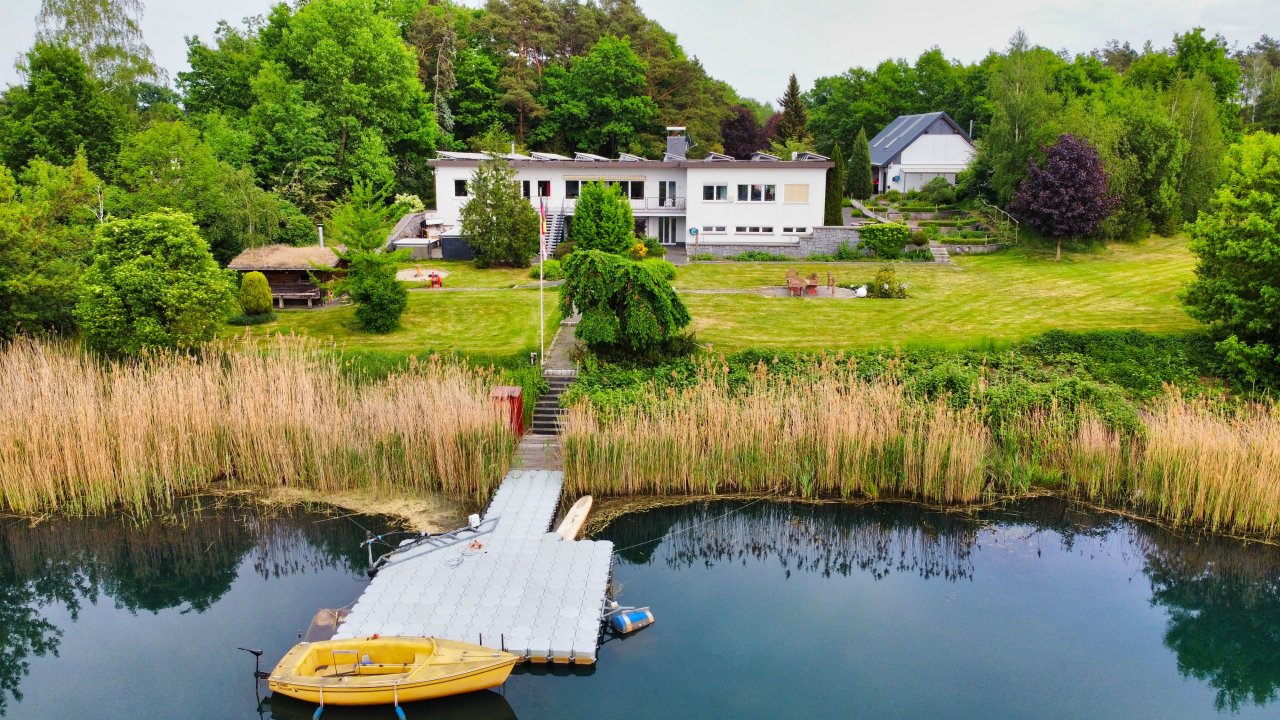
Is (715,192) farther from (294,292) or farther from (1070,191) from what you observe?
(294,292)

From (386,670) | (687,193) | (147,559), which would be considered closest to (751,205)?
(687,193)

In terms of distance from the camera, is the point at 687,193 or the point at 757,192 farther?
the point at 687,193

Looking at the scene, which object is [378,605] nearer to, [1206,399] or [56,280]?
[56,280]

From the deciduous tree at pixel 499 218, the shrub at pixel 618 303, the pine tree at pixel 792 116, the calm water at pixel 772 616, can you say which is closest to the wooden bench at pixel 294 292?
the deciduous tree at pixel 499 218

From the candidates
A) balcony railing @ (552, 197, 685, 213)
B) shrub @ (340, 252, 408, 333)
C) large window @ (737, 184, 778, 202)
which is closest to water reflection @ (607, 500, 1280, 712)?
shrub @ (340, 252, 408, 333)

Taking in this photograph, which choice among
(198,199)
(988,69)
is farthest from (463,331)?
(988,69)

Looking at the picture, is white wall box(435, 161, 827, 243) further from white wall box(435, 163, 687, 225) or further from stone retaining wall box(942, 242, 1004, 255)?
stone retaining wall box(942, 242, 1004, 255)

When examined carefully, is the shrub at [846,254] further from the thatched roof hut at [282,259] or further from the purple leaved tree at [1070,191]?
the thatched roof hut at [282,259]
